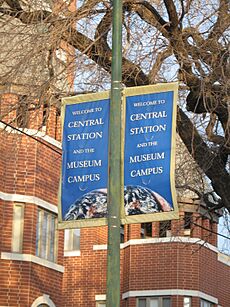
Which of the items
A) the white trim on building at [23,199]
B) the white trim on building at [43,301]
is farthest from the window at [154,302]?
the white trim on building at [23,199]

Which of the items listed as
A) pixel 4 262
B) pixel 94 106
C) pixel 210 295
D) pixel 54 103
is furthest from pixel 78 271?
pixel 94 106

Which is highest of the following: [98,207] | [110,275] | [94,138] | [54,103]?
[54,103]

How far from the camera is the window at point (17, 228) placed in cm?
2604

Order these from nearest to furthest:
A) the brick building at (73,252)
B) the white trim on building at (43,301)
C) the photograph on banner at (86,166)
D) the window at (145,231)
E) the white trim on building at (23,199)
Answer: the photograph on banner at (86,166), the brick building at (73,252), the white trim on building at (43,301), the white trim on building at (23,199), the window at (145,231)

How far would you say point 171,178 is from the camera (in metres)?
10.8

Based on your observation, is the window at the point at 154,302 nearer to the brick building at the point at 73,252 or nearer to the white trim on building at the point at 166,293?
the brick building at the point at 73,252

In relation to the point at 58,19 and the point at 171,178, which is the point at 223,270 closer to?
the point at 58,19

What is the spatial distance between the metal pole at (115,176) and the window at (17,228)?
15409 millimetres

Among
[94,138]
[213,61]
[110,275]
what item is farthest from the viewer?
[213,61]

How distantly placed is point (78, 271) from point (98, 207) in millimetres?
24979

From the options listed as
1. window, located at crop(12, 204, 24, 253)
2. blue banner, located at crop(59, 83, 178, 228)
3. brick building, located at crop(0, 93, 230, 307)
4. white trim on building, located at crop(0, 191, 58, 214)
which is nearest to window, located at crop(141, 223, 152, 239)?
brick building, located at crop(0, 93, 230, 307)

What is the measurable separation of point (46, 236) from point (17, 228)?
134 centimetres

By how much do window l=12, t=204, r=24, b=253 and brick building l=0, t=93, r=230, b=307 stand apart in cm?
3

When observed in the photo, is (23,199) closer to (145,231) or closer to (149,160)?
(145,231)
